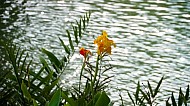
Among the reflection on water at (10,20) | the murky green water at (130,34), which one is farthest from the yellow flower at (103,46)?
the reflection on water at (10,20)

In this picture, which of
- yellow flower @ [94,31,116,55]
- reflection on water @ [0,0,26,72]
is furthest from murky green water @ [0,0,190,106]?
yellow flower @ [94,31,116,55]

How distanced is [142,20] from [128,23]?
0.88 ft

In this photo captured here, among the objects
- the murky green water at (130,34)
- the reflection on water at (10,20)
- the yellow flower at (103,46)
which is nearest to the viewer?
the yellow flower at (103,46)

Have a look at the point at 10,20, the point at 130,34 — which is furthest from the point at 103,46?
the point at 10,20

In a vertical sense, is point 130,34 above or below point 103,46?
below

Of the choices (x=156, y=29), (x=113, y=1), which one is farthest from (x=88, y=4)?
(x=156, y=29)

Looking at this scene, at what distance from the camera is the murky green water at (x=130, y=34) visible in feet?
12.7

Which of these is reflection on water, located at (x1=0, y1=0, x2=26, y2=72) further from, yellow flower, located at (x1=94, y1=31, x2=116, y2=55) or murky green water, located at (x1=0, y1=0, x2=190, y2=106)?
yellow flower, located at (x1=94, y1=31, x2=116, y2=55)

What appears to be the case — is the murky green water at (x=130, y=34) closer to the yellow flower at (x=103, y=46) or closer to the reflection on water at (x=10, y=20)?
the reflection on water at (x=10, y=20)

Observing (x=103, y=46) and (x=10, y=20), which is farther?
(x=10, y=20)

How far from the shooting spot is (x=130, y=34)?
16.9ft

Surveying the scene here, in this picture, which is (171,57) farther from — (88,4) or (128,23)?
(88,4)

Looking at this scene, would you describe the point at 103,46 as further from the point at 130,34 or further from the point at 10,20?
the point at 10,20

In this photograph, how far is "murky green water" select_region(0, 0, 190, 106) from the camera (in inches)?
152
